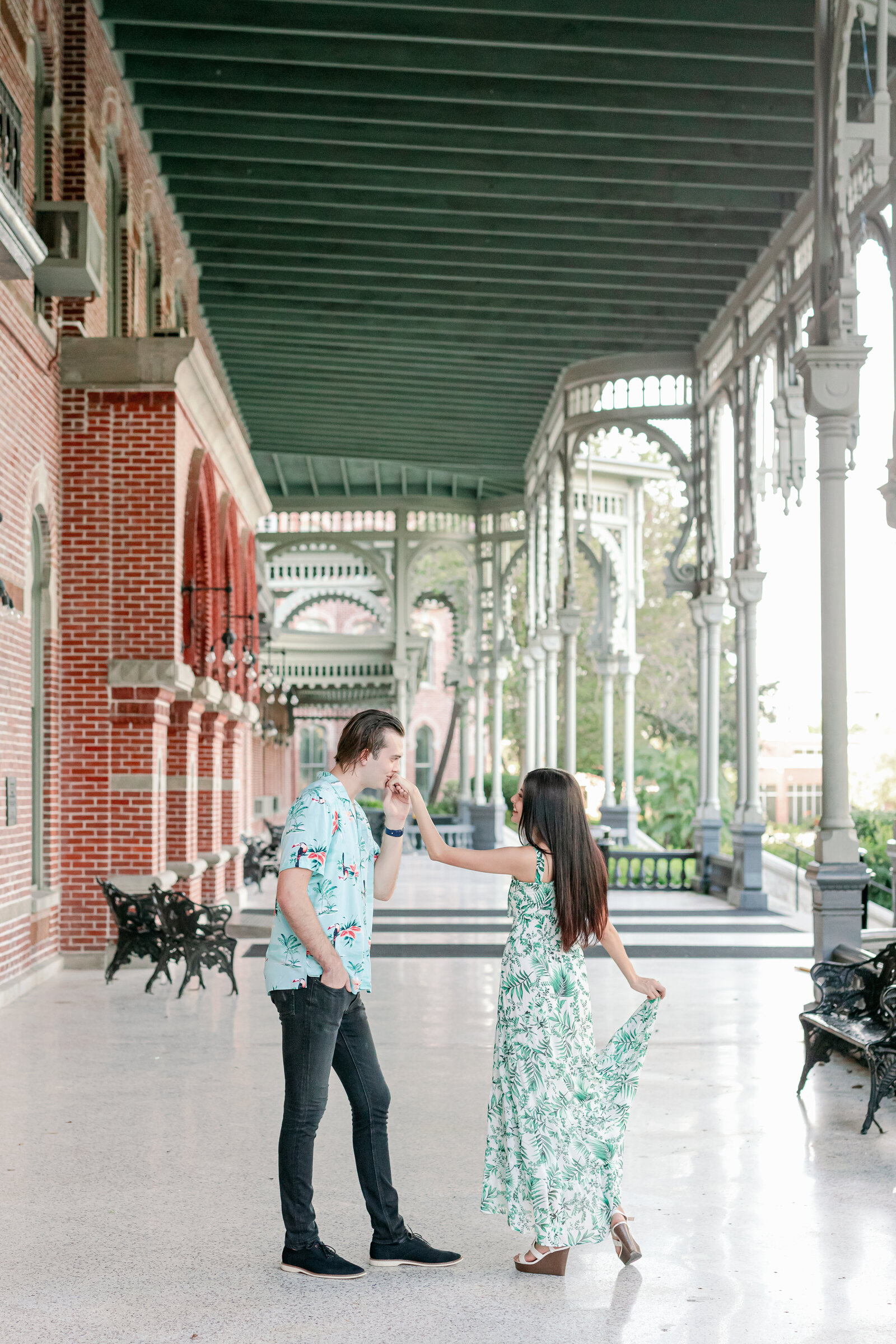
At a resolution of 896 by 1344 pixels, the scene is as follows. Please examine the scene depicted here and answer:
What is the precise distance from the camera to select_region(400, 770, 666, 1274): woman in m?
4.52

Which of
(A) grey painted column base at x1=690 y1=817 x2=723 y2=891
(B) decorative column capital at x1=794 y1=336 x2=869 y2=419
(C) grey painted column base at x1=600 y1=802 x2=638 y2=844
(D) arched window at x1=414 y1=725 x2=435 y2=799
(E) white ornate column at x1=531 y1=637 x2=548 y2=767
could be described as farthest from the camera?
(D) arched window at x1=414 y1=725 x2=435 y2=799

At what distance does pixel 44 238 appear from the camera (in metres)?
11.1

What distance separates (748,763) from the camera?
1819 cm

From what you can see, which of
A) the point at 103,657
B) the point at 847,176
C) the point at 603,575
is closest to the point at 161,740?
the point at 103,657

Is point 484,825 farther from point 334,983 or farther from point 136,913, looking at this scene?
point 334,983

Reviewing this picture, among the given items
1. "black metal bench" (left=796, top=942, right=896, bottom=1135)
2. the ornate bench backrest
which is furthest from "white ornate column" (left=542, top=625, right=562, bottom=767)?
"black metal bench" (left=796, top=942, right=896, bottom=1135)

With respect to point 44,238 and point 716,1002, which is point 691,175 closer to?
point 44,238

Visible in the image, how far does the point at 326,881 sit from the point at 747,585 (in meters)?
14.6

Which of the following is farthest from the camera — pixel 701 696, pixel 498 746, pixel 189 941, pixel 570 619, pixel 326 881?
pixel 498 746

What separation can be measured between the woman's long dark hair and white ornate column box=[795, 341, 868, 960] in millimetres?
5348

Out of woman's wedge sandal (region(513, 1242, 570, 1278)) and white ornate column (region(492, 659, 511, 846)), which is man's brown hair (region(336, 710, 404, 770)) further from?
white ornate column (region(492, 659, 511, 846))

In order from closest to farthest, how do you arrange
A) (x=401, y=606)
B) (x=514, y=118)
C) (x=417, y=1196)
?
(x=417, y=1196) → (x=514, y=118) → (x=401, y=606)

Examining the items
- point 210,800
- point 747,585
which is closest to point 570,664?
point 747,585

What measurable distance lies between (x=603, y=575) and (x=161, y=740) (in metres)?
17.8
